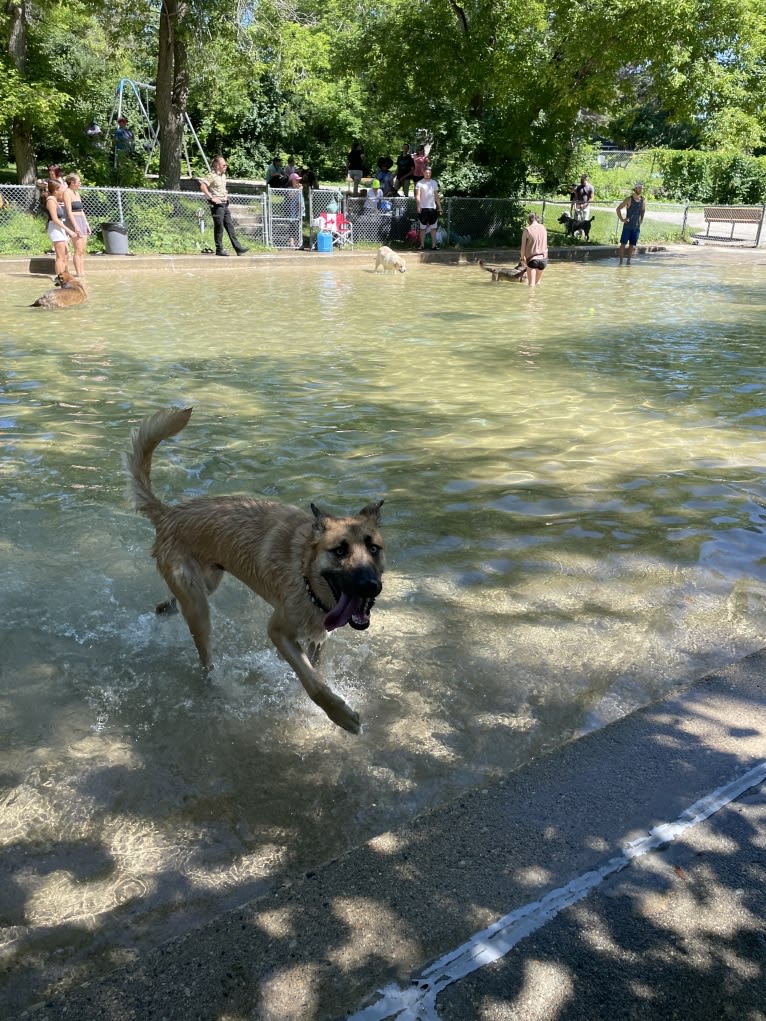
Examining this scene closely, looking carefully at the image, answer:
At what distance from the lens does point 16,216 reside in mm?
21203

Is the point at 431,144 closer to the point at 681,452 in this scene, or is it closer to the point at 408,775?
the point at 681,452

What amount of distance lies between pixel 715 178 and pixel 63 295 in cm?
4108

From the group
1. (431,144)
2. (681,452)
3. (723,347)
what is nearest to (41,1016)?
(681,452)

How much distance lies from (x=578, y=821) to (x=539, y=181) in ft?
110

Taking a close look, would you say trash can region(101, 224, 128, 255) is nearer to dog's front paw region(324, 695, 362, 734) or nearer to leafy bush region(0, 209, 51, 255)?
leafy bush region(0, 209, 51, 255)

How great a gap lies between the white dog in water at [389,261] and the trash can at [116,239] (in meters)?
7.16

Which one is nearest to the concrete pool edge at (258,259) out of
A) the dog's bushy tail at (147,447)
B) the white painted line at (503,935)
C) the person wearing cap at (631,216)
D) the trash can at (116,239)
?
the trash can at (116,239)

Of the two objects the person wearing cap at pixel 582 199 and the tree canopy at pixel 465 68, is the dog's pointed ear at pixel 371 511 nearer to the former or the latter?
the tree canopy at pixel 465 68

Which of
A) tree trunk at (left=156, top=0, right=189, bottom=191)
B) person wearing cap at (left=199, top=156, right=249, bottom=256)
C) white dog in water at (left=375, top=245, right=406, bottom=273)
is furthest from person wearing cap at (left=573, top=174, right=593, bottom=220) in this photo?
tree trunk at (left=156, top=0, right=189, bottom=191)

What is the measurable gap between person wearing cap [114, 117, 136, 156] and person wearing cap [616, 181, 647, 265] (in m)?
18.7

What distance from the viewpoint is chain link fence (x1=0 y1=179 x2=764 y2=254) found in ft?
71.0

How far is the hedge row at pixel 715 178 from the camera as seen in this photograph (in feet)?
140

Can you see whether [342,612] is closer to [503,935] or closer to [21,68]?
[503,935]

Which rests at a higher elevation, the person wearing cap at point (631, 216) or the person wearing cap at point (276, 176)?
the person wearing cap at point (276, 176)
